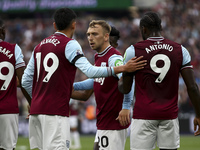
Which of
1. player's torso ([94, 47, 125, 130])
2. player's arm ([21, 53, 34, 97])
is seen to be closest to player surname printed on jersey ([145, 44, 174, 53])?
player's torso ([94, 47, 125, 130])

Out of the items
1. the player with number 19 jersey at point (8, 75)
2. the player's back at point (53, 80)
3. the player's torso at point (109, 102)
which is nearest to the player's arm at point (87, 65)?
the player's back at point (53, 80)

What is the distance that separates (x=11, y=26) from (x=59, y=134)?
78.4 ft

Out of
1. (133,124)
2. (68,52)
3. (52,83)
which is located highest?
(68,52)

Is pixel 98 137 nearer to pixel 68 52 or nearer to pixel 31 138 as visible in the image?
pixel 31 138

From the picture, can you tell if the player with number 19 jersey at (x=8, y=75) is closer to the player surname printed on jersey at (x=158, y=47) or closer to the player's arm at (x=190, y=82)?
the player surname printed on jersey at (x=158, y=47)

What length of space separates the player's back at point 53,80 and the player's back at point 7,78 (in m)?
1.07

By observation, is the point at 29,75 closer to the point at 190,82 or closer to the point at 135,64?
the point at 135,64

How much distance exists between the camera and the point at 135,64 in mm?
5426

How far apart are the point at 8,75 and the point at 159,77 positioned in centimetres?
233

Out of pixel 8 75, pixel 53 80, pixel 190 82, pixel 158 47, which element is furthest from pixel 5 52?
pixel 190 82

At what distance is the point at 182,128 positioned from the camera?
19.5 m

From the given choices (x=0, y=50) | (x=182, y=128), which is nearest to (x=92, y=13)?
(x=182, y=128)

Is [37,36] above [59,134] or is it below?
above

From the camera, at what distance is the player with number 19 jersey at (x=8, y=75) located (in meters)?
6.57
